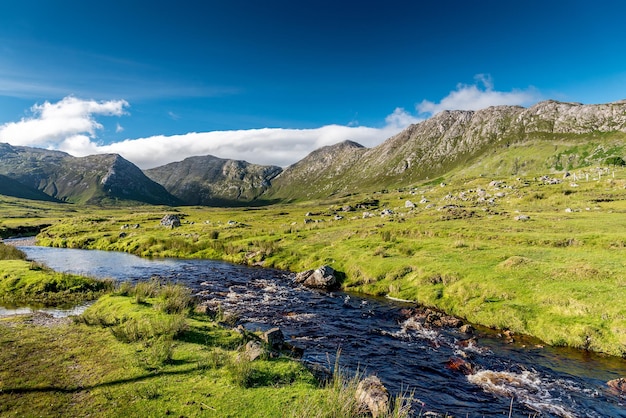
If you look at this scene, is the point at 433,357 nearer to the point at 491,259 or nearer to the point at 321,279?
the point at 491,259

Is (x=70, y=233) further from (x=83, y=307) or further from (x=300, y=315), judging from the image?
(x=300, y=315)

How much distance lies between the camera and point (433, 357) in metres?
22.5

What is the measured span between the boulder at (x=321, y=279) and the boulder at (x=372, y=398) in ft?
93.8

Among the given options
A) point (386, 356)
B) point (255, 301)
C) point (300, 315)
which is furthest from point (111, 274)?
point (386, 356)

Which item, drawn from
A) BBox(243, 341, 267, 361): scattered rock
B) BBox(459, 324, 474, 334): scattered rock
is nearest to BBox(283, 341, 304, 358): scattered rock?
BBox(243, 341, 267, 361): scattered rock

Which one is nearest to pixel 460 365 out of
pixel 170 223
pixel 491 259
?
pixel 491 259

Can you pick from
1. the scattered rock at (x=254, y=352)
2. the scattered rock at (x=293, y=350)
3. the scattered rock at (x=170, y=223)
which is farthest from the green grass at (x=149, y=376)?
the scattered rock at (x=170, y=223)

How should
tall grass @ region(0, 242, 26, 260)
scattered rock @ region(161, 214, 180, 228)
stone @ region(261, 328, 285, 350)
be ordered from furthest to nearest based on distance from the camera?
1. scattered rock @ region(161, 214, 180, 228)
2. tall grass @ region(0, 242, 26, 260)
3. stone @ region(261, 328, 285, 350)

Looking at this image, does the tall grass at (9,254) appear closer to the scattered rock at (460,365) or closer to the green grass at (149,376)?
the green grass at (149,376)

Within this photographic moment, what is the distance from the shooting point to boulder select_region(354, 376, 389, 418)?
41.4ft

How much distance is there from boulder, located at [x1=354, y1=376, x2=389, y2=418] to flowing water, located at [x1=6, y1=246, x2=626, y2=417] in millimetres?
3252

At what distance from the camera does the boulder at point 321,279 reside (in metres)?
43.4

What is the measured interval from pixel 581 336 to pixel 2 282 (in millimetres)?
51723

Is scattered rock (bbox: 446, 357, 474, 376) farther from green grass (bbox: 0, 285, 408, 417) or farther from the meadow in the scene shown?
green grass (bbox: 0, 285, 408, 417)
